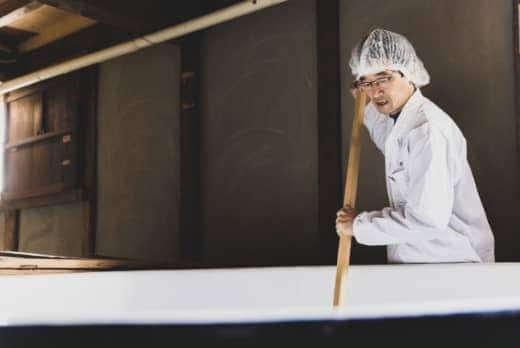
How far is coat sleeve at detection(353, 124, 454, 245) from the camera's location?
6.23 feet

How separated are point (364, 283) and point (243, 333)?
5.78ft

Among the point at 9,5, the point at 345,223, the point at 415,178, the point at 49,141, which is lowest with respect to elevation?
the point at 345,223

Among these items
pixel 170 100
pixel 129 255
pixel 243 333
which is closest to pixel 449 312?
pixel 243 333

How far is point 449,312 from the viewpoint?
0.25 metres

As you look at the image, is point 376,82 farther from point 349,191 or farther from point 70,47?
point 70,47

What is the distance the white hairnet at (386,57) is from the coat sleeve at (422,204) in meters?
0.35

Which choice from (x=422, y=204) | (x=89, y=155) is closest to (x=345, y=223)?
(x=422, y=204)

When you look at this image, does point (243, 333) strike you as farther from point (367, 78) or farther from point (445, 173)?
point (367, 78)

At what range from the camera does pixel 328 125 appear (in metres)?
3.57

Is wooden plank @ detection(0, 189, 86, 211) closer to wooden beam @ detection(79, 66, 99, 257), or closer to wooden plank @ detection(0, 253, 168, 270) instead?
wooden beam @ detection(79, 66, 99, 257)

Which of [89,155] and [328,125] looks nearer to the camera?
[328,125]

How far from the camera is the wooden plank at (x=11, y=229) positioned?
598 centimetres

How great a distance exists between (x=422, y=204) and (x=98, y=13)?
2978mm

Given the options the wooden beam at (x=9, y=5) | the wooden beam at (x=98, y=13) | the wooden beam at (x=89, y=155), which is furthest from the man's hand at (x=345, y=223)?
the wooden beam at (x=9, y=5)
